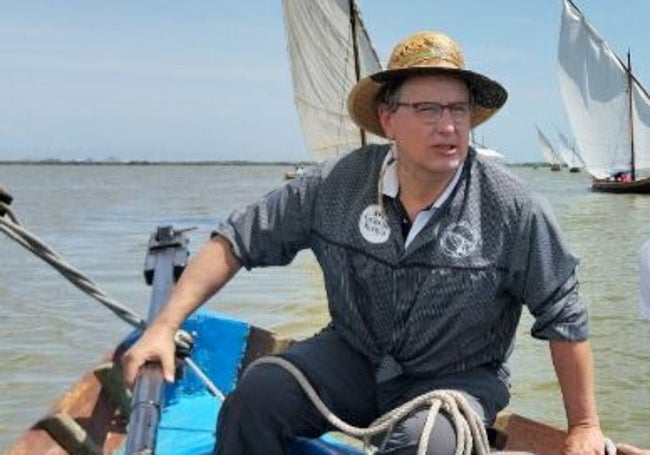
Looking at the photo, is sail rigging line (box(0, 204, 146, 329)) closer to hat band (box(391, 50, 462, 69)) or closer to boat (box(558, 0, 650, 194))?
hat band (box(391, 50, 462, 69))

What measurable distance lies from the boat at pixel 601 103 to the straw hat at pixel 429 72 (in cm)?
4247

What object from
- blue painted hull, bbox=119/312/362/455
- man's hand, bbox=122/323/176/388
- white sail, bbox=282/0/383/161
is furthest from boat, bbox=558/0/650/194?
man's hand, bbox=122/323/176/388

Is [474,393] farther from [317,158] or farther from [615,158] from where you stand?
[615,158]

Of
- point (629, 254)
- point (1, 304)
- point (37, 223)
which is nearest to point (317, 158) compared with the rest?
point (37, 223)

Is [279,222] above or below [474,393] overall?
above

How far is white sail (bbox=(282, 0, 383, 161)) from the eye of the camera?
22.2m

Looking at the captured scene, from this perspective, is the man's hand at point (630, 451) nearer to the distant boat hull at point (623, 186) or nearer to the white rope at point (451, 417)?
the white rope at point (451, 417)

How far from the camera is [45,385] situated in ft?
22.9

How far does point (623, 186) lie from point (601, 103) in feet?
13.6

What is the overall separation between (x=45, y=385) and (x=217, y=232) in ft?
15.1

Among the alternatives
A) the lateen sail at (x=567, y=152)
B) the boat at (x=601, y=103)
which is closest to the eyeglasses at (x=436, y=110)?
the boat at (x=601, y=103)

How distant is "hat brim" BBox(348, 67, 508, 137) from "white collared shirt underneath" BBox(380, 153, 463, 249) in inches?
6.9

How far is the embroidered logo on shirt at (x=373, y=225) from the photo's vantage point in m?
2.70

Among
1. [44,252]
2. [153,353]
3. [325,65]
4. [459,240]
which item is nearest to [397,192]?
[459,240]
